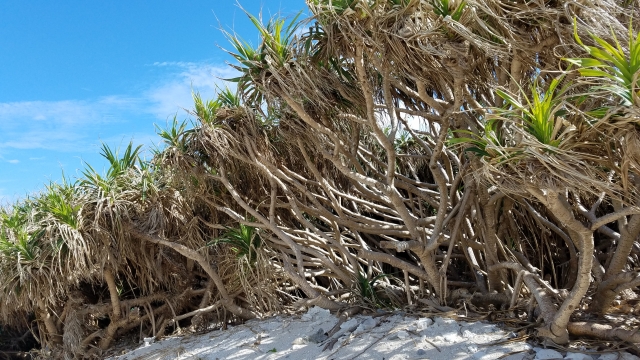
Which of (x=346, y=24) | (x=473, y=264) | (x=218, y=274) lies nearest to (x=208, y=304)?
(x=218, y=274)

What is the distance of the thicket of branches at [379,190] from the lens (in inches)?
112

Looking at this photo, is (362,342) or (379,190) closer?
(362,342)

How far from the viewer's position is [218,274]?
229 inches

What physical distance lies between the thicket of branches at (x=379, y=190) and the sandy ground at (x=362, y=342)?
0.25m

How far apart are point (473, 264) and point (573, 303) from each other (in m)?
1.48

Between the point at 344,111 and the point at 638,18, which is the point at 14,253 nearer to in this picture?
the point at 344,111

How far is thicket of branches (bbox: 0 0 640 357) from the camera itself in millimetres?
2838

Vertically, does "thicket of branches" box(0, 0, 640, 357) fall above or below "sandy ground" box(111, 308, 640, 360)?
above

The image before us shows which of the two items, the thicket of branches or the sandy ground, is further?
the sandy ground

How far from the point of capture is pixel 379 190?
4.54 metres

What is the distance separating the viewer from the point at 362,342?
392 cm

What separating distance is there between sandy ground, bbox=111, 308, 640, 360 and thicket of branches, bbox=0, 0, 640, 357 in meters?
0.25

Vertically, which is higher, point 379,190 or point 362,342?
point 379,190

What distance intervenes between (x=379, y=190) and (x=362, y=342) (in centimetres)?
133
